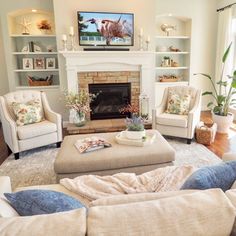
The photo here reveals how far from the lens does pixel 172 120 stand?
3.79m

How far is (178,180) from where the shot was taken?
1751 millimetres

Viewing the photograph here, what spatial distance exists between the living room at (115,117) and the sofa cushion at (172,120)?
17 millimetres

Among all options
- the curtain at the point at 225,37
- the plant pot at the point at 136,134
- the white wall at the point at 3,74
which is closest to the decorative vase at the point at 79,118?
the plant pot at the point at 136,134

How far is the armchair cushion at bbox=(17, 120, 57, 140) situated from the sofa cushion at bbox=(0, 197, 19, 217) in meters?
2.30

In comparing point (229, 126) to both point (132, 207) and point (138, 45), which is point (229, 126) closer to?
point (138, 45)

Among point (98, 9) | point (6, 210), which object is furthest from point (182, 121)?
point (6, 210)

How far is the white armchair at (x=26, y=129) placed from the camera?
3281 mm

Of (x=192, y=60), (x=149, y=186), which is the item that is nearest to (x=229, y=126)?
(x=192, y=60)

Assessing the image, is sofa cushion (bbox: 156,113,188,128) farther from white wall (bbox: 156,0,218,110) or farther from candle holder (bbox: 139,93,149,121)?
white wall (bbox: 156,0,218,110)

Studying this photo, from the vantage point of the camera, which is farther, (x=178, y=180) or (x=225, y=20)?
(x=225, y=20)

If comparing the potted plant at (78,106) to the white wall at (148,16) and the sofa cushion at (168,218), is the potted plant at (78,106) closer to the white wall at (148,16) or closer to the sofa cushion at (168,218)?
the white wall at (148,16)

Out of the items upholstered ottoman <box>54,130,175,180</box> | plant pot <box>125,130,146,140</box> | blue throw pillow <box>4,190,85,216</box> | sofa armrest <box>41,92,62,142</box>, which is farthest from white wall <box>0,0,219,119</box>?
blue throw pillow <box>4,190,85,216</box>

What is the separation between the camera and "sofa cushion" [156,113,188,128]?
371cm

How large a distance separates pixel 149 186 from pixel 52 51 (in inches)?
172
